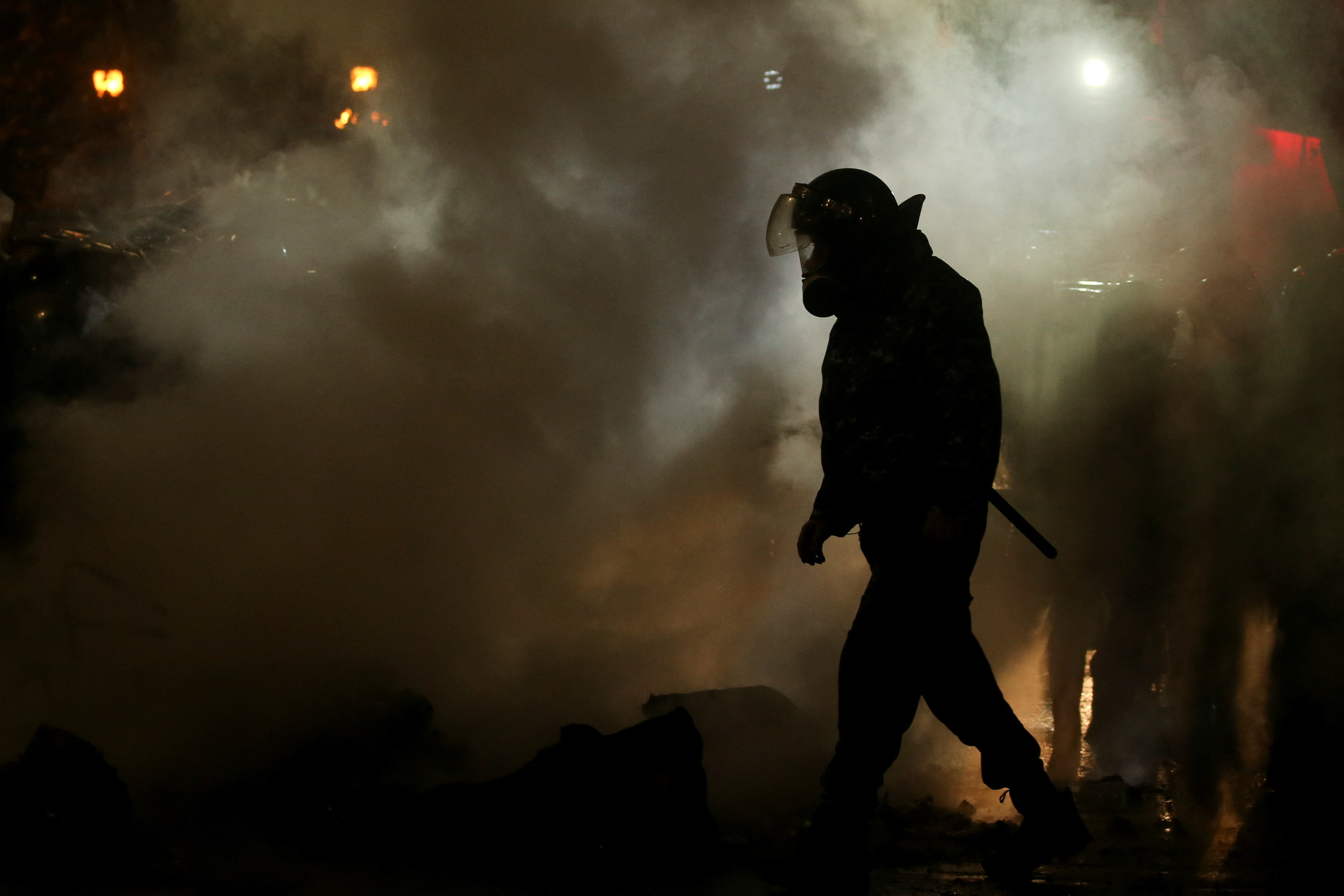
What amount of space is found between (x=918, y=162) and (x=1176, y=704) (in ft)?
8.67

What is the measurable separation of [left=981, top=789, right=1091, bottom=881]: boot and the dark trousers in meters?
0.02

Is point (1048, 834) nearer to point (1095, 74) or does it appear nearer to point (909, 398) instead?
point (909, 398)

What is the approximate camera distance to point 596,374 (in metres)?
4.63

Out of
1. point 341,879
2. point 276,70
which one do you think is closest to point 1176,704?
point 341,879

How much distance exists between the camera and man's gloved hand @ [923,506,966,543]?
6.85 feet

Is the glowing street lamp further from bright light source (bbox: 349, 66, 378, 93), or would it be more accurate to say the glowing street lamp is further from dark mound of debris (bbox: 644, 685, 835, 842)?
dark mound of debris (bbox: 644, 685, 835, 842)

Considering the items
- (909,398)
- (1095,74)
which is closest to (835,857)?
(909,398)

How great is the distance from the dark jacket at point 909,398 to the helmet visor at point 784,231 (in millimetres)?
210

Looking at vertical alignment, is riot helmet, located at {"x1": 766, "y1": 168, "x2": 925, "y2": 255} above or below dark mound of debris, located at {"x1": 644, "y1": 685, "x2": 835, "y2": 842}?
above

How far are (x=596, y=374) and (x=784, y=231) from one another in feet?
7.27

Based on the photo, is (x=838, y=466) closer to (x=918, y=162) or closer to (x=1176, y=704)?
(x=1176, y=704)

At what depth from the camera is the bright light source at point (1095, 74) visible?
5605mm

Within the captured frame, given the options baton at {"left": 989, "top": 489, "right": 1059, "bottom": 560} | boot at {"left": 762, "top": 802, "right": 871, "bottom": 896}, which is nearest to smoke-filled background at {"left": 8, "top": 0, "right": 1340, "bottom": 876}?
boot at {"left": 762, "top": 802, "right": 871, "bottom": 896}

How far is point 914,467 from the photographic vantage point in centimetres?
220
